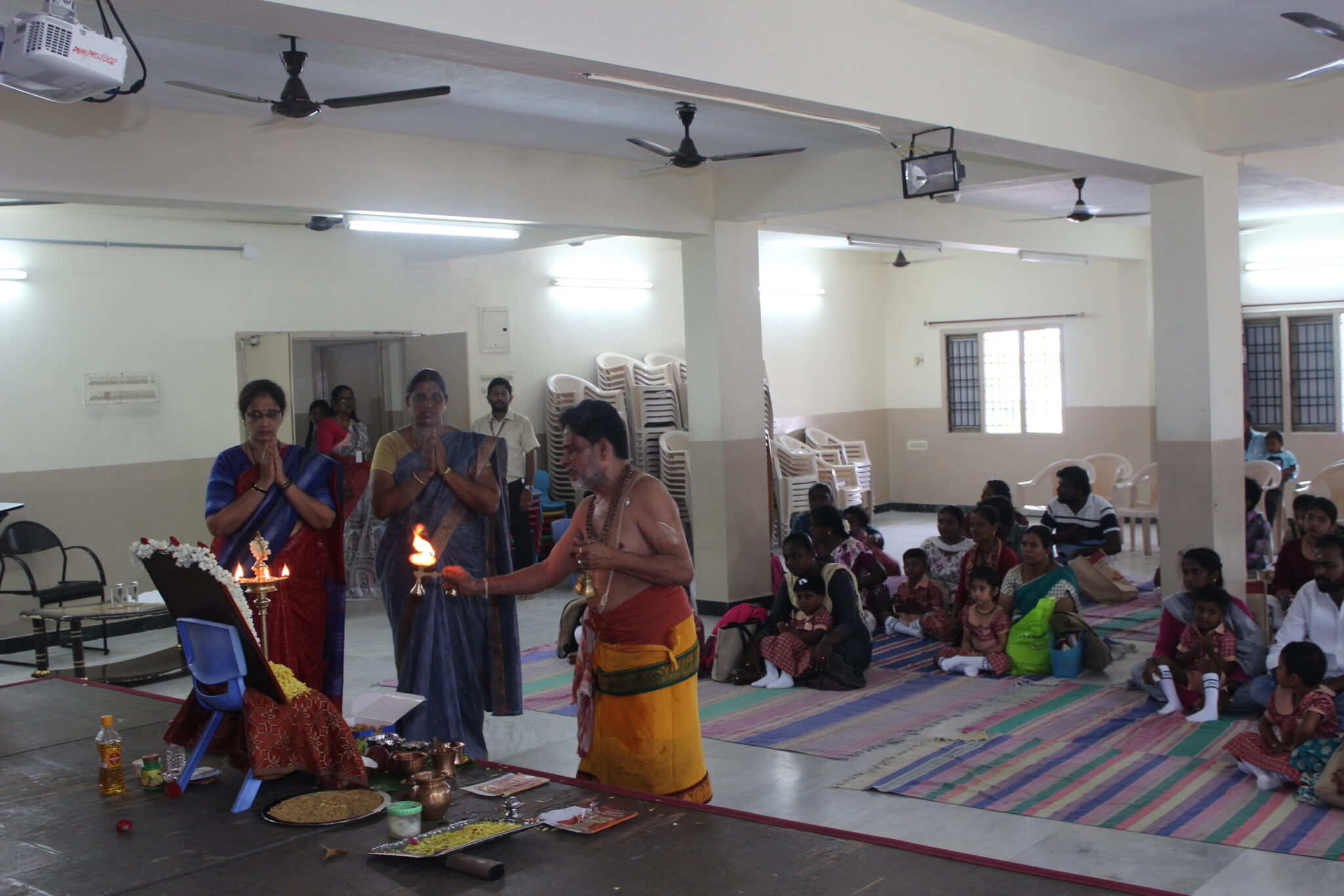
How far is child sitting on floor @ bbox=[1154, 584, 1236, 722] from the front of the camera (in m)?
5.74

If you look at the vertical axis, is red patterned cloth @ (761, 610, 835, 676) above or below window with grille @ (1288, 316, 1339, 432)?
below

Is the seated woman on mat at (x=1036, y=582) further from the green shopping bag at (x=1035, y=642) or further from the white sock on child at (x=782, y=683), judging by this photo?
the white sock on child at (x=782, y=683)

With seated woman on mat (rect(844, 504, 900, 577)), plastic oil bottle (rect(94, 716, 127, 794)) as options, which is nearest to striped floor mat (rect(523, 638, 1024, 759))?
seated woman on mat (rect(844, 504, 900, 577))

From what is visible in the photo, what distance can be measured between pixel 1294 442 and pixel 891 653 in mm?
7630

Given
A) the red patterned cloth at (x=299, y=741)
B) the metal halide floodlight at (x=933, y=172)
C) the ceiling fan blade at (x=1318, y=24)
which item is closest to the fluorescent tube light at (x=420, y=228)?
the metal halide floodlight at (x=933, y=172)

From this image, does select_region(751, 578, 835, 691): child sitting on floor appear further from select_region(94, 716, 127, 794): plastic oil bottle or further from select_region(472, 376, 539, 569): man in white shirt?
select_region(94, 716, 127, 794): plastic oil bottle

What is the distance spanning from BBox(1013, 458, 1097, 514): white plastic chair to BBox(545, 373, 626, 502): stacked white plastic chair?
4.57 m

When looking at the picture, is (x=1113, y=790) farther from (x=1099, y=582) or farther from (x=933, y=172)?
(x=1099, y=582)

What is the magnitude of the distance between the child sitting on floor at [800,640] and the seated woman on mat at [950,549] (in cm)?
147

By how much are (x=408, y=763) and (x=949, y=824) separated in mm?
2490

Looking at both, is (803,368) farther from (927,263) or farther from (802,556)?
(802,556)

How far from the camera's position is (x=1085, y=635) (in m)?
6.81

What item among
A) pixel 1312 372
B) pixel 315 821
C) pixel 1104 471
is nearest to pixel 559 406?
pixel 1104 471

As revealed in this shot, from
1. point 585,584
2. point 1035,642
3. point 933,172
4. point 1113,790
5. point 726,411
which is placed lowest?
point 1113,790
